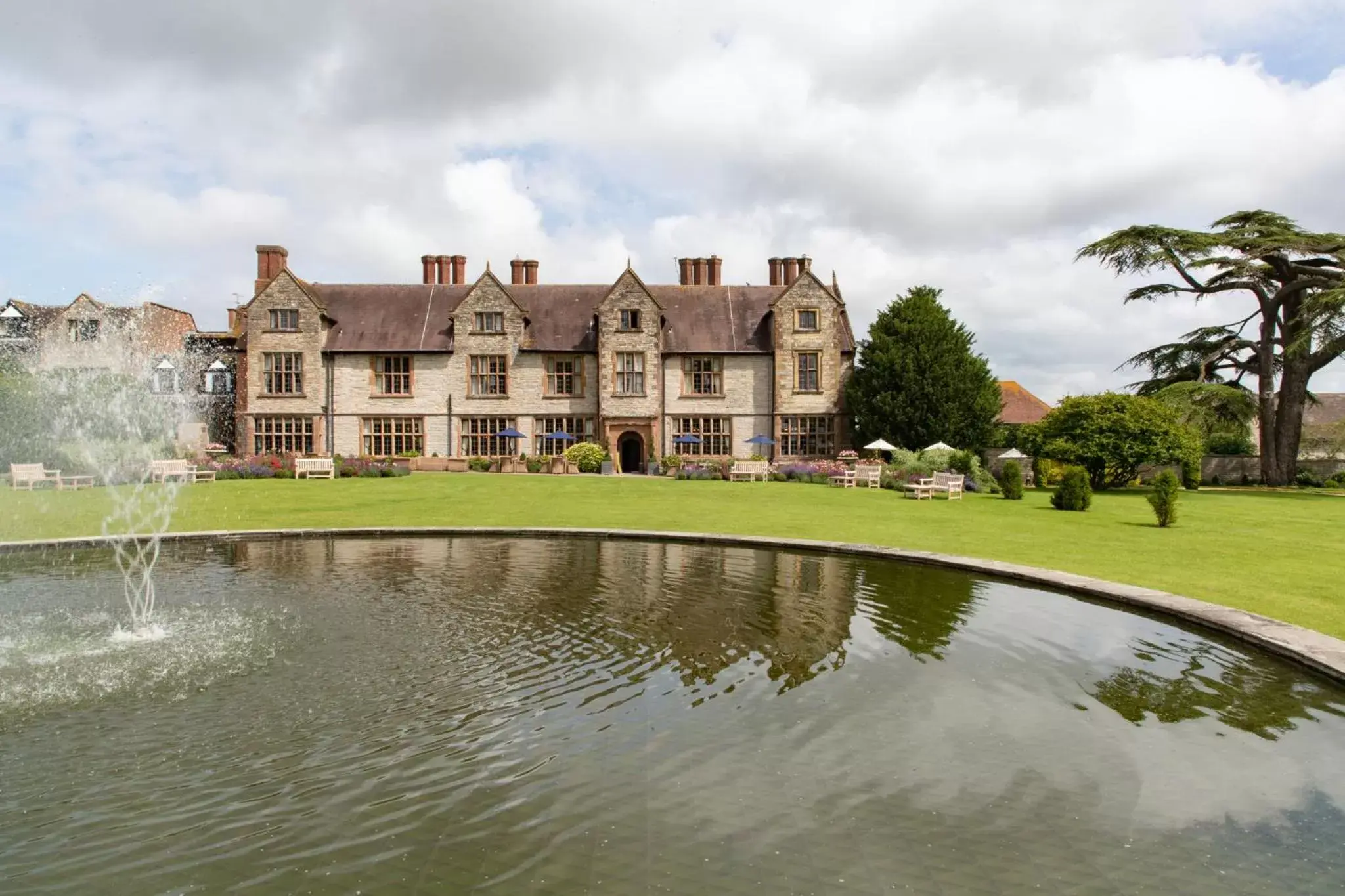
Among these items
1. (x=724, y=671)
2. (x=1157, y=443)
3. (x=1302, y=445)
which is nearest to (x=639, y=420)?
(x=1157, y=443)

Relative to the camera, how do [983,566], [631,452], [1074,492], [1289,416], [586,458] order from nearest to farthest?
1. [983,566]
2. [1074,492]
3. [1289,416]
4. [586,458]
5. [631,452]

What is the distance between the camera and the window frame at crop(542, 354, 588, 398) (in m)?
41.8

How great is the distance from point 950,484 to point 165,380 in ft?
151

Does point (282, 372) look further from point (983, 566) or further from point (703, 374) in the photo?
point (983, 566)

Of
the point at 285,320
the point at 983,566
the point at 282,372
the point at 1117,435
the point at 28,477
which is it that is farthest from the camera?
the point at 282,372

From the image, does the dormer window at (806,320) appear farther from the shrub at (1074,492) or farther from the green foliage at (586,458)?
the shrub at (1074,492)

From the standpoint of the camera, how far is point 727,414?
4188 centimetres

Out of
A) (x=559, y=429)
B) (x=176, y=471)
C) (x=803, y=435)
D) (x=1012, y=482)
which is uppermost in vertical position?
(x=559, y=429)

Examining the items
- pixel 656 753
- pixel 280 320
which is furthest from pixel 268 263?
pixel 656 753

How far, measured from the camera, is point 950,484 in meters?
26.8

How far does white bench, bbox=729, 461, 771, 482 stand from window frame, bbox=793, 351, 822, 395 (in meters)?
8.18

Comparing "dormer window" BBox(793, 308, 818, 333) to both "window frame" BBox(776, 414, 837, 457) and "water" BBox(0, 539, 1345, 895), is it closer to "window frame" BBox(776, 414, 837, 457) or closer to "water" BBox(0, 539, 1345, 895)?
"window frame" BBox(776, 414, 837, 457)

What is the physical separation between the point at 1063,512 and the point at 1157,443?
35.9ft

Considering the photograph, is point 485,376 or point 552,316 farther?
point 552,316
